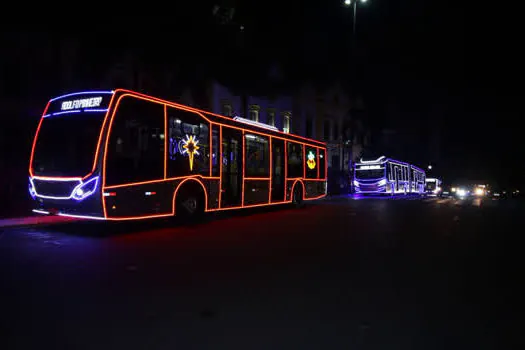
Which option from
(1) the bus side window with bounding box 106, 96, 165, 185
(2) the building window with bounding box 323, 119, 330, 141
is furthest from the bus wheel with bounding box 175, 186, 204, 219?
(2) the building window with bounding box 323, 119, 330, 141

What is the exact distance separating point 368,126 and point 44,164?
4652cm

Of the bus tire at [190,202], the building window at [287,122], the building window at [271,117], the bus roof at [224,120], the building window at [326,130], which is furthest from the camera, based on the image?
the building window at [326,130]

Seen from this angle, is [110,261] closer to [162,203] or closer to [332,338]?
[162,203]

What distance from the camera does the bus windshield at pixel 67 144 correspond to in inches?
397

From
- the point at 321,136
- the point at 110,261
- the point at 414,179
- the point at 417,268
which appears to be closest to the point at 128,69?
the point at 110,261

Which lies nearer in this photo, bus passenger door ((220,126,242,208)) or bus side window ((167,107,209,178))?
bus side window ((167,107,209,178))

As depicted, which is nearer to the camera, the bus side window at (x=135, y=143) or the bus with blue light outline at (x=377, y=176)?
the bus side window at (x=135, y=143)

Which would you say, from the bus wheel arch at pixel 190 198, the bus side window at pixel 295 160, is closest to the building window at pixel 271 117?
the bus side window at pixel 295 160

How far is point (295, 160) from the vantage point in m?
19.5

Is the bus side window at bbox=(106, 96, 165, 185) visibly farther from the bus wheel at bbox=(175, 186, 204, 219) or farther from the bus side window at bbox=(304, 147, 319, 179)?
the bus side window at bbox=(304, 147, 319, 179)

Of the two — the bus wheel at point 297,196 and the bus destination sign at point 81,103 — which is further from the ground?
the bus destination sign at point 81,103

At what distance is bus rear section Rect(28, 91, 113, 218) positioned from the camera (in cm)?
994

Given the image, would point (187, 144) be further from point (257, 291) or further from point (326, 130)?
point (326, 130)

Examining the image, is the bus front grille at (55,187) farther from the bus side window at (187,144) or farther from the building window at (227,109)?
the building window at (227,109)
